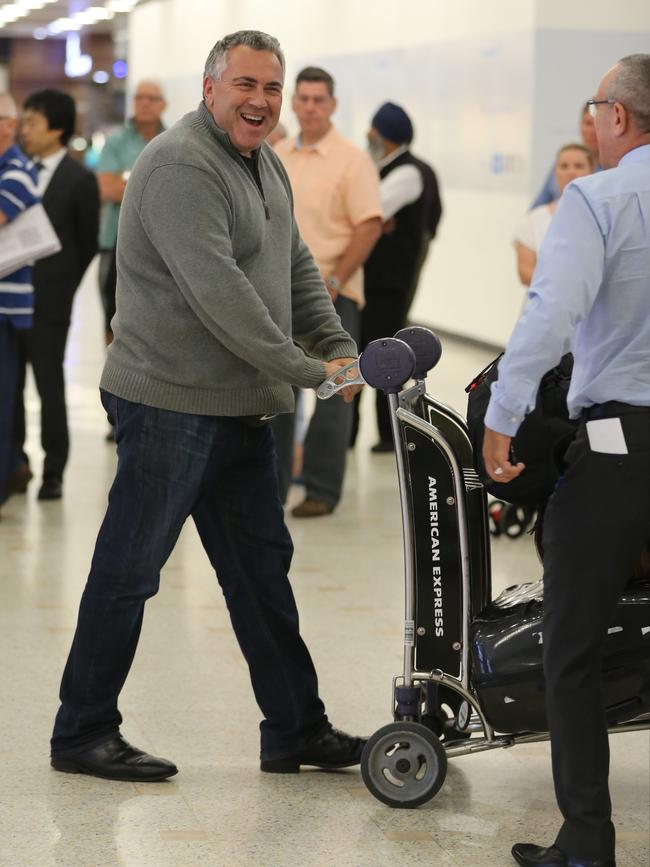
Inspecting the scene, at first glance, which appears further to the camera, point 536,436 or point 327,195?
point 327,195

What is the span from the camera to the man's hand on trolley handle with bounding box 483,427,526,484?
2.47m

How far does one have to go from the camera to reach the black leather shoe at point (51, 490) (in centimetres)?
622

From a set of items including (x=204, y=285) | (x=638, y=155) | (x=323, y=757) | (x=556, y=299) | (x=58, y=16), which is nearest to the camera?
(x=556, y=299)

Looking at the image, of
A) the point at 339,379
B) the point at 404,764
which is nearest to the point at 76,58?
the point at 339,379

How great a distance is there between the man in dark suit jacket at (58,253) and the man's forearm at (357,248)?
1107 millimetres

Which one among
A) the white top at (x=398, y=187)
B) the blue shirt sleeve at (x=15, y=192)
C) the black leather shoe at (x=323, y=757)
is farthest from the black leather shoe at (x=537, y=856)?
the white top at (x=398, y=187)

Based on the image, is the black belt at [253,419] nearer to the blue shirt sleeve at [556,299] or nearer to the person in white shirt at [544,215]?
the blue shirt sleeve at [556,299]

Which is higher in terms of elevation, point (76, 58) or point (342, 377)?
point (76, 58)

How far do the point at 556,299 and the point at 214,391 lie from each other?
89 centimetres

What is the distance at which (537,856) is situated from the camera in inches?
106

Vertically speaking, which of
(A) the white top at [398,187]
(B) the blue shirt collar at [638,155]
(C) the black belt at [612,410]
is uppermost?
(B) the blue shirt collar at [638,155]

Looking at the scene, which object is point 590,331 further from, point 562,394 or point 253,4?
point 253,4

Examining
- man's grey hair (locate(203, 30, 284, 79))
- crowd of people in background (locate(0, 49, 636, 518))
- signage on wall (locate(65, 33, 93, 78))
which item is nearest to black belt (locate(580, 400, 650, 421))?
man's grey hair (locate(203, 30, 284, 79))

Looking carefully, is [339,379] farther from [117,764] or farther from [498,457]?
[117,764]
